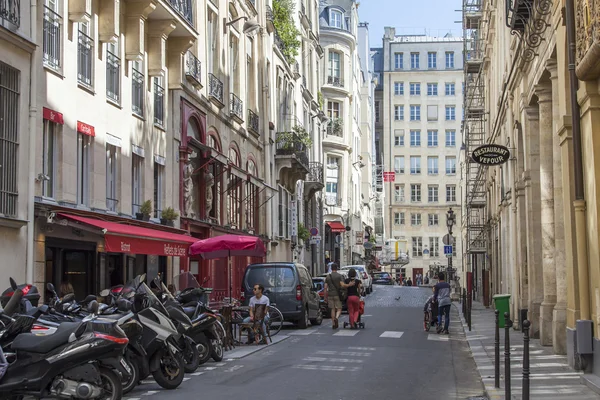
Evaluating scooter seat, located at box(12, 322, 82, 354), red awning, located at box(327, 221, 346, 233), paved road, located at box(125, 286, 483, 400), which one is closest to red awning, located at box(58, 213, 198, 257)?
paved road, located at box(125, 286, 483, 400)

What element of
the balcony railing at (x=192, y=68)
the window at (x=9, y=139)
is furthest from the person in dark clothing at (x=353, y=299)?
the window at (x=9, y=139)

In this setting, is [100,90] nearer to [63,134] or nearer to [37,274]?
[63,134]

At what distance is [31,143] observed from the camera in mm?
17047

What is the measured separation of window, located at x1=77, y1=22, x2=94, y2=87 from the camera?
67.4 ft

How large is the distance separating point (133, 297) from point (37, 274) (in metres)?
5.07

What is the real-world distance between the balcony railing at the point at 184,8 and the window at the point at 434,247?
78.1 metres

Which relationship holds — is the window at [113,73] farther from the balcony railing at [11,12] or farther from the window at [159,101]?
the balcony railing at [11,12]

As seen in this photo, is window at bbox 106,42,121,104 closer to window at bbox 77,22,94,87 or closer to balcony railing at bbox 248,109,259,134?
window at bbox 77,22,94,87

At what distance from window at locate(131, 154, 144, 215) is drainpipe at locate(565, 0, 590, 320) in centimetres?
1257

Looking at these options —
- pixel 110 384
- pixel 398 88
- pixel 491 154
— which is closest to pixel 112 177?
pixel 491 154

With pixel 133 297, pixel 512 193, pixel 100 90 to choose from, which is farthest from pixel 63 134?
pixel 512 193

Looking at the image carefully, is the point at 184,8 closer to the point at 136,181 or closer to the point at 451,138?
the point at 136,181

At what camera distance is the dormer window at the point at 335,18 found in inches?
2865

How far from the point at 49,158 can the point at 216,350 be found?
5.39m
